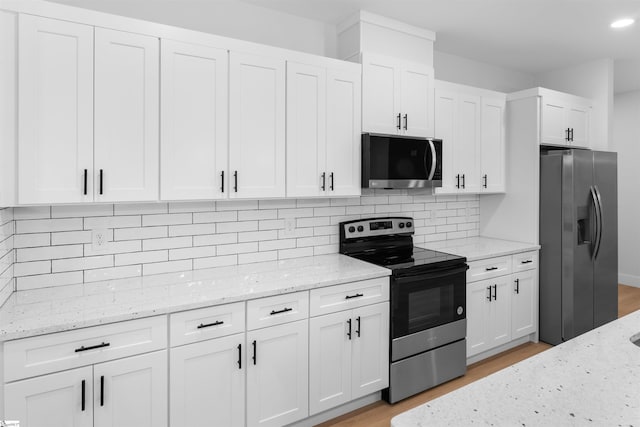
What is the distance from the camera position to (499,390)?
1103mm

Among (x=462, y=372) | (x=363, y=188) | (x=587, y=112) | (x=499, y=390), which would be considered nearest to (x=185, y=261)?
(x=363, y=188)

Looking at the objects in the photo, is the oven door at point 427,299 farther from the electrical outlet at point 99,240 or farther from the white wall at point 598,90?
the white wall at point 598,90

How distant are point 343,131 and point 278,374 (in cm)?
163

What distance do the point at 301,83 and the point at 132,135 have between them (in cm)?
110

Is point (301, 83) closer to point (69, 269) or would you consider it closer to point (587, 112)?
point (69, 269)

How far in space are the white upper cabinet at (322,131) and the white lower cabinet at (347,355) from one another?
850 millimetres

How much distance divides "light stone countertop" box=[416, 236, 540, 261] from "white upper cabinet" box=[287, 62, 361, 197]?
111 centimetres

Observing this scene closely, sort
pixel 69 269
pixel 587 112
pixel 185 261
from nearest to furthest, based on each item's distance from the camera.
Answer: pixel 69 269, pixel 185 261, pixel 587 112

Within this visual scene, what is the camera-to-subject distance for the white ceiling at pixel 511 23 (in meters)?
2.79

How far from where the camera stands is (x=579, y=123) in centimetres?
395

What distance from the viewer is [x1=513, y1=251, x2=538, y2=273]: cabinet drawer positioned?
11.5 feet

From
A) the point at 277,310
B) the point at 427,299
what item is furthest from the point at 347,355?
the point at 427,299

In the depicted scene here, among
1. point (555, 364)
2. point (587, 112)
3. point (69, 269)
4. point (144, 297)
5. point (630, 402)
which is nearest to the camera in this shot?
point (630, 402)

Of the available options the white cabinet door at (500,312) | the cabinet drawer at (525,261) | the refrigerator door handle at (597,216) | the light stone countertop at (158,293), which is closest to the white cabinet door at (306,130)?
the light stone countertop at (158,293)
